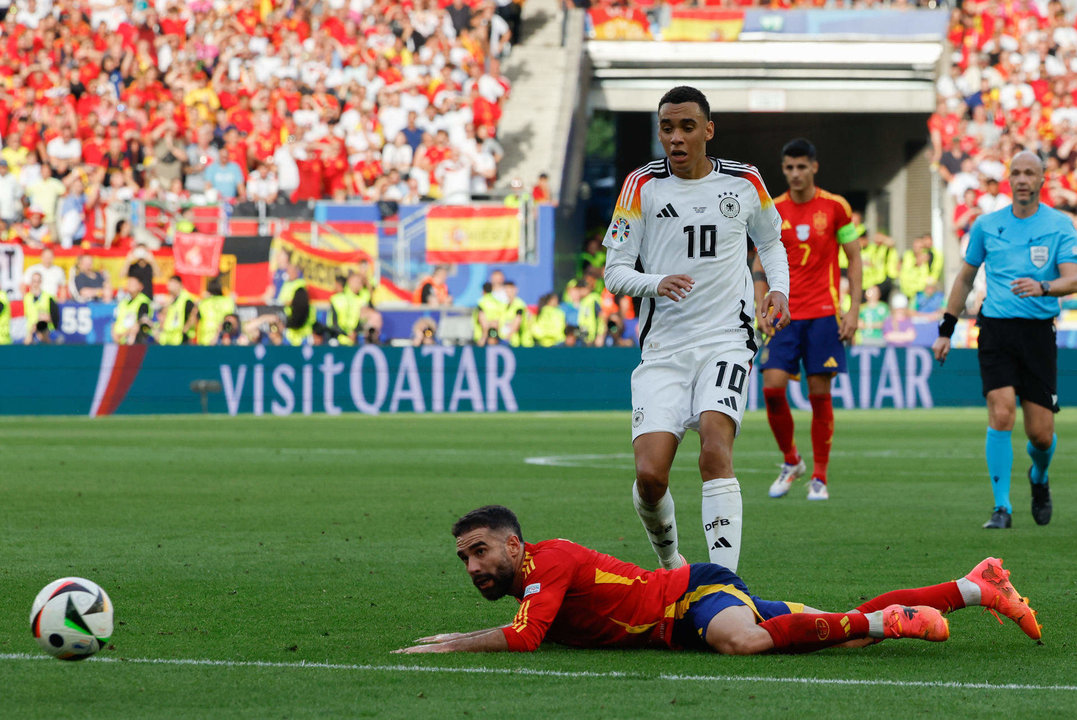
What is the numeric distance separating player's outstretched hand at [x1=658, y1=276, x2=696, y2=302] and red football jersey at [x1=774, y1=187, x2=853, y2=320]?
495 centimetres

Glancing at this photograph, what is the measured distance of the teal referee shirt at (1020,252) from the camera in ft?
31.1

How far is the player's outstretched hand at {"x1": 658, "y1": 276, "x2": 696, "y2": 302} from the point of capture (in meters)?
6.48

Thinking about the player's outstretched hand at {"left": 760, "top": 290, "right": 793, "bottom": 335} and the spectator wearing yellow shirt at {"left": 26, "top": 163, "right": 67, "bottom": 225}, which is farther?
the spectator wearing yellow shirt at {"left": 26, "top": 163, "right": 67, "bottom": 225}

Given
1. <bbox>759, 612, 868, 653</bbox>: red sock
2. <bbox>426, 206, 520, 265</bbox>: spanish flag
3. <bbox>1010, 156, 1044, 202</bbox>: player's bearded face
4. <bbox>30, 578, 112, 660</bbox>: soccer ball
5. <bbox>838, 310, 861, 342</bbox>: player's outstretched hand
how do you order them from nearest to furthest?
1. <bbox>30, 578, 112, 660</bbox>: soccer ball
2. <bbox>759, 612, 868, 653</bbox>: red sock
3. <bbox>1010, 156, 1044, 202</bbox>: player's bearded face
4. <bbox>838, 310, 861, 342</bbox>: player's outstretched hand
5. <bbox>426, 206, 520, 265</bbox>: spanish flag

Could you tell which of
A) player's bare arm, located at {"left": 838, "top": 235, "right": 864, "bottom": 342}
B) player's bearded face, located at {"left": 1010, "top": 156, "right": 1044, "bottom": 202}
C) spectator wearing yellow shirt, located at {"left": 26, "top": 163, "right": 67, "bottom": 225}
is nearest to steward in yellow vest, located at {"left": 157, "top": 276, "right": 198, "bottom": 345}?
spectator wearing yellow shirt, located at {"left": 26, "top": 163, "right": 67, "bottom": 225}

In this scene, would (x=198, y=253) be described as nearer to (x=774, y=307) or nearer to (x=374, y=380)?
(x=374, y=380)

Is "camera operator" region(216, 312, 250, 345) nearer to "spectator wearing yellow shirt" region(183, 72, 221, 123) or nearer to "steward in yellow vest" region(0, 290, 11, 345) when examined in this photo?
"steward in yellow vest" region(0, 290, 11, 345)

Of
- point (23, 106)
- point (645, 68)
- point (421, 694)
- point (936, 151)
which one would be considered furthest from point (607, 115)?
point (421, 694)

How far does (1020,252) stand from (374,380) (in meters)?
15.0

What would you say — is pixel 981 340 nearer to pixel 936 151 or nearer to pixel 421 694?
pixel 421 694

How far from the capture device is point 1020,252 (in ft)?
31.3

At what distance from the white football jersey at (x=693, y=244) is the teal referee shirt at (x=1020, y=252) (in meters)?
3.04

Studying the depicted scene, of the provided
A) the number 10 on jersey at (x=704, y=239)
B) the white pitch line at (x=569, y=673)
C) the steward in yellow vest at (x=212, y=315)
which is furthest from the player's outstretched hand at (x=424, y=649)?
the steward in yellow vest at (x=212, y=315)

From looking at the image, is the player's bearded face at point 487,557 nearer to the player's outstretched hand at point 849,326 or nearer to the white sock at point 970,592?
the white sock at point 970,592
